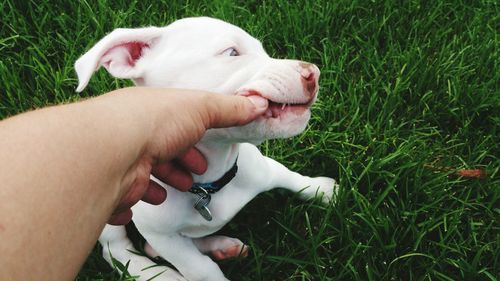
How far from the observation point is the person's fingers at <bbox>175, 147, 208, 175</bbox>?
186 cm

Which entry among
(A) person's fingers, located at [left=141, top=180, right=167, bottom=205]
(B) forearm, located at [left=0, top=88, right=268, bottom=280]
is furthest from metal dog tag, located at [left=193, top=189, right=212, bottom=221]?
(B) forearm, located at [left=0, top=88, right=268, bottom=280]

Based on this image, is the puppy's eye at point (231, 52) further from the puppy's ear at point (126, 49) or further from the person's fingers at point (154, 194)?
the person's fingers at point (154, 194)

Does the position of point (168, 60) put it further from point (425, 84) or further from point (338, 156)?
point (425, 84)

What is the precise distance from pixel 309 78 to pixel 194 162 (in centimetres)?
54

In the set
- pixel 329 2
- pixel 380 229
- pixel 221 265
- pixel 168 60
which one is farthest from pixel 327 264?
pixel 329 2

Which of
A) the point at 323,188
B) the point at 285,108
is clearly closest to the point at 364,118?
the point at 323,188

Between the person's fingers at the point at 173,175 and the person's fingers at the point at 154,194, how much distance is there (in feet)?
0.12

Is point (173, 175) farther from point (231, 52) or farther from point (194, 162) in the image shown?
point (231, 52)

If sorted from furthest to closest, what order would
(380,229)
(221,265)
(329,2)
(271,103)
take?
1. (329,2)
2. (221,265)
3. (380,229)
4. (271,103)

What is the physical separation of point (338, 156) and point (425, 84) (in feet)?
2.51

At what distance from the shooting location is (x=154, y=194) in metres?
1.94

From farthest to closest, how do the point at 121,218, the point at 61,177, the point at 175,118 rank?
the point at 121,218 < the point at 175,118 < the point at 61,177

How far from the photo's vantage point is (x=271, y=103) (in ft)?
5.69

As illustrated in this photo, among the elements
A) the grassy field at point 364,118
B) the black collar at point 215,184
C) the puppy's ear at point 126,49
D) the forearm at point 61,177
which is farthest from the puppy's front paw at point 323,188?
the forearm at point 61,177
